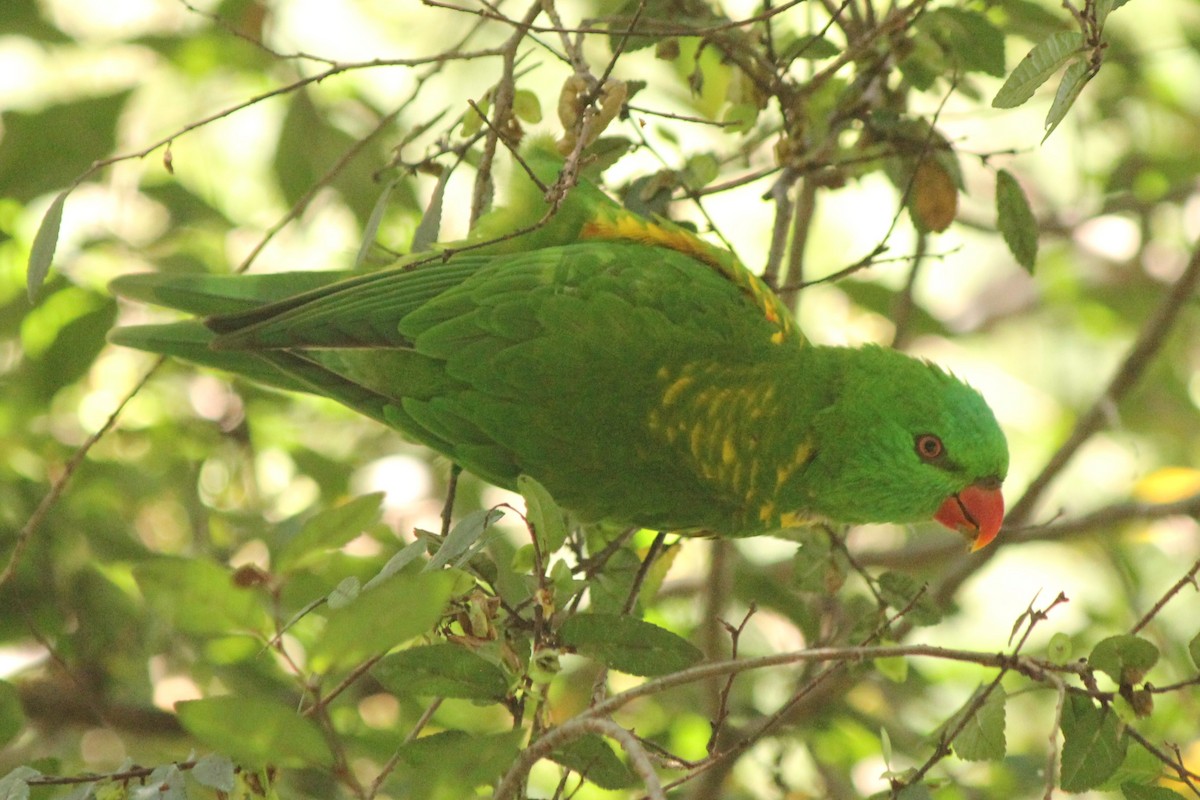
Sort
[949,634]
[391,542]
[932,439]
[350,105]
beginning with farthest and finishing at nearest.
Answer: [949,634] → [350,105] → [391,542] → [932,439]

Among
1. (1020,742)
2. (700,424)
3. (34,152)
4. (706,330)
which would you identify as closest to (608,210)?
(706,330)

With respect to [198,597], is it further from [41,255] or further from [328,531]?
[41,255]

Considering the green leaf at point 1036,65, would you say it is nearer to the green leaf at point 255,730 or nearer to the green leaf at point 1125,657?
the green leaf at point 1125,657

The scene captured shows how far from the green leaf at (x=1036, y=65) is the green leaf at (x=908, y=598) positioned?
90 centimetres

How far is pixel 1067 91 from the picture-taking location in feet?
4.51

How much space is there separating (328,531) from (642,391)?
2.48 feet

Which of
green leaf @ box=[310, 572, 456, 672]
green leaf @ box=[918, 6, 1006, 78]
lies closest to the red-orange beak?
green leaf @ box=[918, 6, 1006, 78]

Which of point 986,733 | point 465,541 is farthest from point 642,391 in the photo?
point 986,733

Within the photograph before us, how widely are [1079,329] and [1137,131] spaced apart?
3.45 ft

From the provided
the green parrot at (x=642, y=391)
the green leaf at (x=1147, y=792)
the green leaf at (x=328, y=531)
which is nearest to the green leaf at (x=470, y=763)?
the green leaf at (x=328, y=531)

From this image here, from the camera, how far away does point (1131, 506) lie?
2848 millimetres

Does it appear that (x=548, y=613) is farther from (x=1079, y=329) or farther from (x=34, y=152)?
(x=1079, y=329)

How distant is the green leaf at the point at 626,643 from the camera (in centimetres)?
150

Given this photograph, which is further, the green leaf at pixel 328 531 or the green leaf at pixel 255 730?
the green leaf at pixel 328 531
